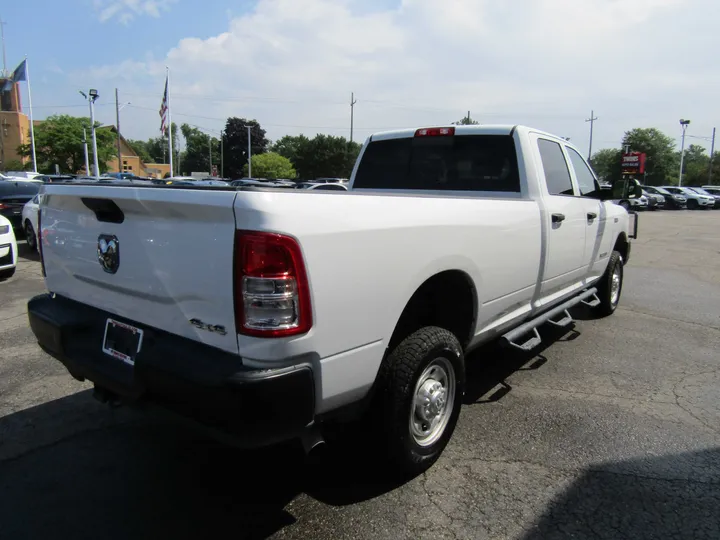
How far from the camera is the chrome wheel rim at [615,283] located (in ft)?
20.3

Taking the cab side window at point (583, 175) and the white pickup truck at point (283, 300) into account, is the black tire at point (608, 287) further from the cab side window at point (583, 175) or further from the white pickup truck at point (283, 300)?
the white pickup truck at point (283, 300)

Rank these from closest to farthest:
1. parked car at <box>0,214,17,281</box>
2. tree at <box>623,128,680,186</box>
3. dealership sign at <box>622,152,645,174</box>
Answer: parked car at <box>0,214,17,281</box>, dealership sign at <box>622,152,645,174</box>, tree at <box>623,128,680,186</box>

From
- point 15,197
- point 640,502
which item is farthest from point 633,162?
point 640,502

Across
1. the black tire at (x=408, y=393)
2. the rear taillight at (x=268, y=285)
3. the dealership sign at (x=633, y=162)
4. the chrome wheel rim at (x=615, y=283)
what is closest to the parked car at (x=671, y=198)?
the dealership sign at (x=633, y=162)

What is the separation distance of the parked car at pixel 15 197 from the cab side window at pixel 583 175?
11949 mm

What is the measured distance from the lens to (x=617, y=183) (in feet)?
17.4

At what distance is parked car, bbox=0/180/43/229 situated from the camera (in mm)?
11938

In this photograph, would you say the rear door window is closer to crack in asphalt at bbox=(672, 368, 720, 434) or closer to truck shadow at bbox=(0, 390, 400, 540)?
crack in asphalt at bbox=(672, 368, 720, 434)

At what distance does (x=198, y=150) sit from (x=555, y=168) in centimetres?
12515

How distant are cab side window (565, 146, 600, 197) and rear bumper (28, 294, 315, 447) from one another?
13.0 ft

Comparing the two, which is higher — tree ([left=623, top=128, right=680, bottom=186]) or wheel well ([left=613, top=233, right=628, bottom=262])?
tree ([left=623, top=128, right=680, bottom=186])

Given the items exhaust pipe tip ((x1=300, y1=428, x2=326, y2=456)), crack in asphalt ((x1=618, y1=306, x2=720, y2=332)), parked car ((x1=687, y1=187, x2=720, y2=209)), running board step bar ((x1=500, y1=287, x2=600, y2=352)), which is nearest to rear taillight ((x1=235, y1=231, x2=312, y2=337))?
exhaust pipe tip ((x1=300, y1=428, x2=326, y2=456))

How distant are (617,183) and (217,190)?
4612 mm

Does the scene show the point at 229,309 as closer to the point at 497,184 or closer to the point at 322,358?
the point at 322,358
